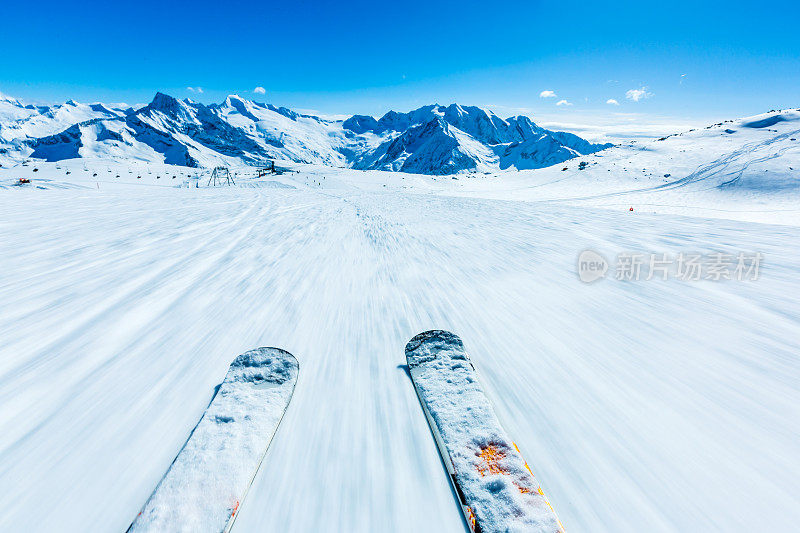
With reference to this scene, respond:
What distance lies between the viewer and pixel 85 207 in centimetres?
1103

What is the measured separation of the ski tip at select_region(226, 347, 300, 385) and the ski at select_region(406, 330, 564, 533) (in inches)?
43.8

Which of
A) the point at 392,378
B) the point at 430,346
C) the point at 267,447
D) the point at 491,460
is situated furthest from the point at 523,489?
the point at 267,447

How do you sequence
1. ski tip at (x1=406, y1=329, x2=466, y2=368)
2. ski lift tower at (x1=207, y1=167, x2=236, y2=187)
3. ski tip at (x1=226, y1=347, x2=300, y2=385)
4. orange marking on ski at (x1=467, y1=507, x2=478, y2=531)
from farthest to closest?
1. ski lift tower at (x1=207, y1=167, x2=236, y2=187)
2. ski tip at (x1=406, y1=329, x2=466, y2=368)
3. ski tip at (x1=226, y1=347, x2=300, y2=385)
4. orange marking on ski at (x1=467, y1=507, x2=478, y2=531)

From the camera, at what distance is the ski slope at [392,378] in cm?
192

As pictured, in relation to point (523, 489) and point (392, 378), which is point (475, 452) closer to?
point (523, 489)

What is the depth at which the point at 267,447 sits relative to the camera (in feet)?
7.32

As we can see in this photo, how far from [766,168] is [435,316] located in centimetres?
2373

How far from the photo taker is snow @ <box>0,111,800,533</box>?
75.8 inches

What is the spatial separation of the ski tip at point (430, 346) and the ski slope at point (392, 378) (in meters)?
0.17

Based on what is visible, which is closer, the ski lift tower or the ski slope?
the ski slope

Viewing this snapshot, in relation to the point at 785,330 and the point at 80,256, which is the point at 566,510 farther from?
the point at 80,256

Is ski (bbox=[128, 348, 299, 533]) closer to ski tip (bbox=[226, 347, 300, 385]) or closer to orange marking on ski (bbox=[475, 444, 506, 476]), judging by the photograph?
ski tip (bbox=[226, 347, 300, 385])

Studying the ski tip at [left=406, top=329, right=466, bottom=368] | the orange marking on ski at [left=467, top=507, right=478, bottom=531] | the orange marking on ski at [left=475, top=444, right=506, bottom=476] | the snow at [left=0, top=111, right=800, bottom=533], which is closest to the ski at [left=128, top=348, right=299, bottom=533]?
the snow at [left=0, top=111, right=800, bottom=533]

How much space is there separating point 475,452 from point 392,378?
3.37 ft
